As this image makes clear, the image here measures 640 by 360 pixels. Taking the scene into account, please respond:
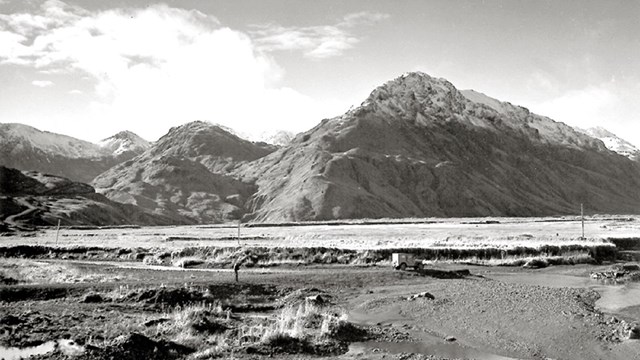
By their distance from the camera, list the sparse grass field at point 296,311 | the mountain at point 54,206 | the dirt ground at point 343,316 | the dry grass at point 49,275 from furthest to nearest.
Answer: the mountain at point 54,206 < the dry grass at point 49,275 < the sparse grass field at point 296,311 < the dirt ground at point 343,316

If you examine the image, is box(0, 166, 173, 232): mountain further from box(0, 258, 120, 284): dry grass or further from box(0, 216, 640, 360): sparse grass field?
box(0, 216, 640, 360): sparse grass field

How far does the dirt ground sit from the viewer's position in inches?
766

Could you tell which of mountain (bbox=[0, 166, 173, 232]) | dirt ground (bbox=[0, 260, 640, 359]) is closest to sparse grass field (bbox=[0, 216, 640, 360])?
dirt ground (bbox=[0, 260, 640, 359])

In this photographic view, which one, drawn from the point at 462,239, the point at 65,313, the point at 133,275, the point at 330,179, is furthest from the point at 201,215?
the point at 65,313

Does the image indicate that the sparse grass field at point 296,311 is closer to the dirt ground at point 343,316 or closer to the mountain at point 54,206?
the dirt ground at point 343,316

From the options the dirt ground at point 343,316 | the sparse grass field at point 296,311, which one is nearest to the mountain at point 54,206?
the sparse grass field at point 296,311

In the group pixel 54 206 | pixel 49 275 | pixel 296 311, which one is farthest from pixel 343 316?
pixel 54 206

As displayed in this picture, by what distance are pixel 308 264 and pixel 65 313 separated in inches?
924

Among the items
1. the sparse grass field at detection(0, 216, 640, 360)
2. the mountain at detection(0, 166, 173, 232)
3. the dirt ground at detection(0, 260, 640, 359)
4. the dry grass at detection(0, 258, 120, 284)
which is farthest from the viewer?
the mountain at detection(0, 166, 173, 232)

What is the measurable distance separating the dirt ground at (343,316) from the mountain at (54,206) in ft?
305

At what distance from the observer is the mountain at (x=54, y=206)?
126662 millimetres

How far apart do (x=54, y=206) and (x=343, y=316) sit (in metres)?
138

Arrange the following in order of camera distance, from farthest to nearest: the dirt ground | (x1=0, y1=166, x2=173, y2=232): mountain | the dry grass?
(x1=0, y1=166, x2=173, y2=232): mountain, the dry grass, the dirt ground

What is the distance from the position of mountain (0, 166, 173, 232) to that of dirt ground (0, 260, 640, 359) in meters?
93.0
